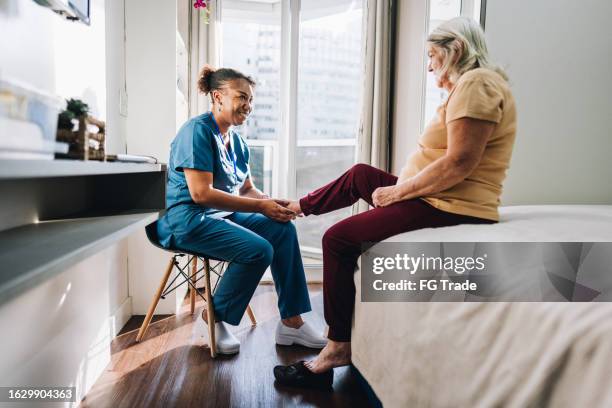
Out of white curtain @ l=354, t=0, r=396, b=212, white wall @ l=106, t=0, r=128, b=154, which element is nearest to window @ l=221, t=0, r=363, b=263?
white curtain @ l=354, t=0, r=396, b=212

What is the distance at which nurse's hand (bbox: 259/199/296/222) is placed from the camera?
1.84 metres

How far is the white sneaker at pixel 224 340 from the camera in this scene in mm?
1774

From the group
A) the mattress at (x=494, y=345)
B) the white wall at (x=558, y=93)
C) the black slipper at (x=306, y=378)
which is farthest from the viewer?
the white wall at (x=558, y=93)

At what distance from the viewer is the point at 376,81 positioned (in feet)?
8.86

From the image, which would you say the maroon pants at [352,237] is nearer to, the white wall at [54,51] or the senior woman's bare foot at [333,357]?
the senior woman's bare foot at [333,357]

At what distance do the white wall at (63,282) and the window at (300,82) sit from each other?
1331 millimetres

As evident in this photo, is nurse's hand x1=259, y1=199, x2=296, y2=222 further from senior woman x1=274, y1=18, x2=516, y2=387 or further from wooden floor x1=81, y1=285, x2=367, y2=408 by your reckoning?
wooden floor x1=81, y1=285, x2=367, y2=408

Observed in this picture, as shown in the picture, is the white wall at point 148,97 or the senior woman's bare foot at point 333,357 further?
the white wall at point 148,97

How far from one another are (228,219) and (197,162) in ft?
1.24

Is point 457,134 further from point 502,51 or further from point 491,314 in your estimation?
point 502,51

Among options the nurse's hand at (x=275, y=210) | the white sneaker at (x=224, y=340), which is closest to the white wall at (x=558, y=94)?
the nurse's hand at (x=275, y=210)

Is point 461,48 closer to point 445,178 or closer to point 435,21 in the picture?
point 445,178

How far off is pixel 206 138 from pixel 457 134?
101cm

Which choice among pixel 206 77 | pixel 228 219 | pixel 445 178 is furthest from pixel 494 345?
pixel 206 77
